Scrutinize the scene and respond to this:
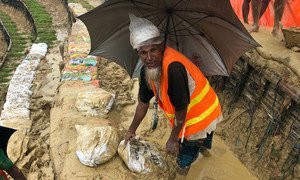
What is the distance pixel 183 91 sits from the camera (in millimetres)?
2664

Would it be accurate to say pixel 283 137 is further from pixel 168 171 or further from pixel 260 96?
pixel 168 171

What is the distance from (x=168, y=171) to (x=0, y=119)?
12.6ft

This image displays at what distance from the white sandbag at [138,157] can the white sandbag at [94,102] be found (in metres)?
1.31

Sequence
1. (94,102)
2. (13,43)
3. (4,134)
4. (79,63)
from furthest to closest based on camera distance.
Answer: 1. (13,43)
2. (79,63)
3. (94,102)
4. (4,134)

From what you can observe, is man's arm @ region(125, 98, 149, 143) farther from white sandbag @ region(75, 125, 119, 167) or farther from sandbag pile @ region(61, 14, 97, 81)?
sandbag pile @ region(61, 14, 97, 81)

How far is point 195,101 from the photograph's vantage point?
9.92 feet

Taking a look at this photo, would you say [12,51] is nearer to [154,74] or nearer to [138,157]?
[138,157]

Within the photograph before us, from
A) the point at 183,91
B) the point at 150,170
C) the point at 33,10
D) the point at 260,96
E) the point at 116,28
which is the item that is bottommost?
the point at 33,10

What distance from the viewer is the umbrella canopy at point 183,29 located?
10.0 ft

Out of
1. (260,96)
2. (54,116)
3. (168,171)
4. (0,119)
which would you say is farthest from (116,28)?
(0,119)

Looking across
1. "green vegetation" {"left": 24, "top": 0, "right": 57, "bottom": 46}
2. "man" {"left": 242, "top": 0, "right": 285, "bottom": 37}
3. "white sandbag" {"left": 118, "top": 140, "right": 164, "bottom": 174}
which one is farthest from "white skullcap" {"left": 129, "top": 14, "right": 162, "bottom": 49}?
"green vegetation" {"left": 24, "top": 0, "right": 57, "bottom": 46}

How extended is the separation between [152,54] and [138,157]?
4.69ft

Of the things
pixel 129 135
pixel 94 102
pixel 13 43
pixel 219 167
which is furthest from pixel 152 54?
pixel 13 43

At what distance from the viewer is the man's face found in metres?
2.66
